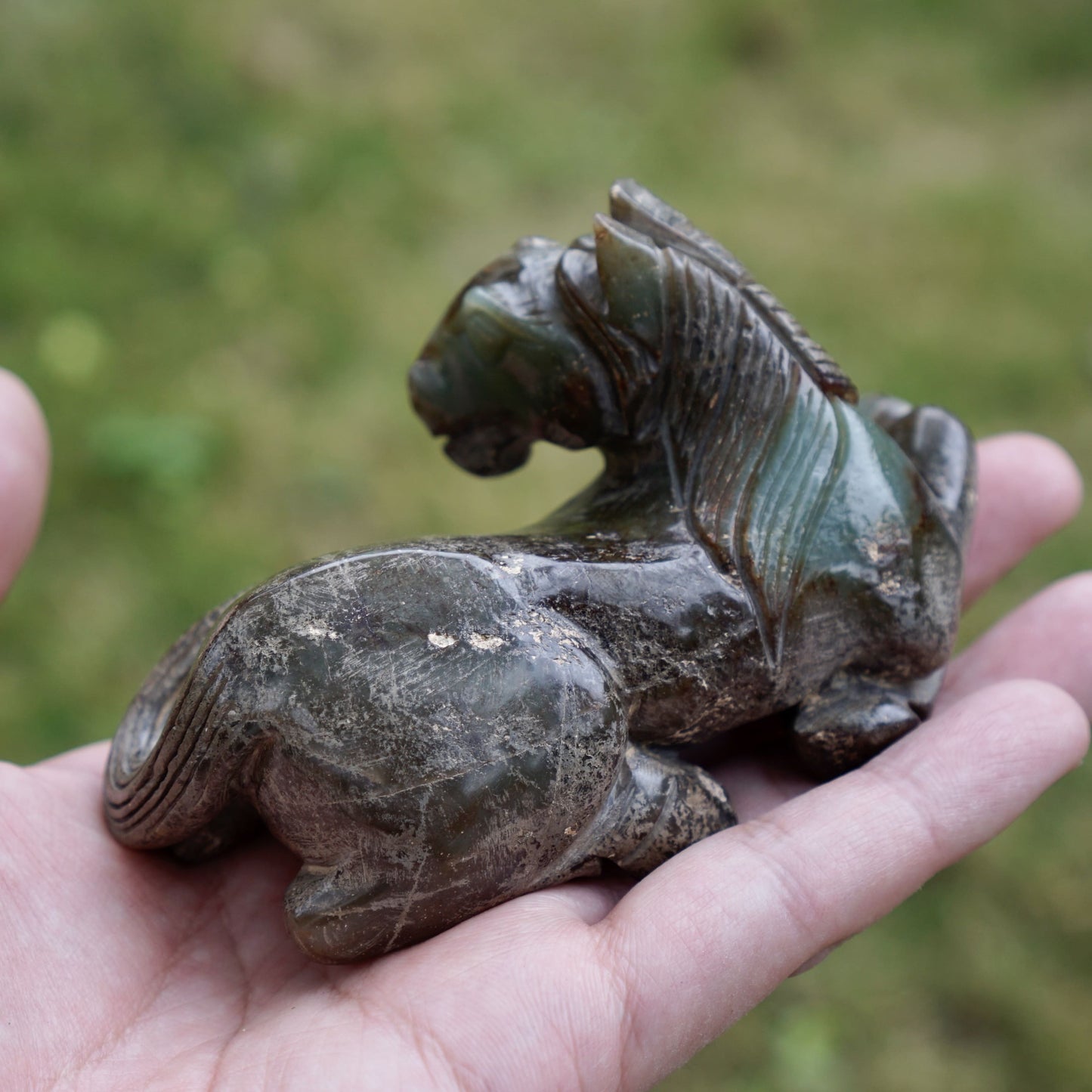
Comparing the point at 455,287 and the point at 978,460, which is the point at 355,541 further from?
the point at 978,460

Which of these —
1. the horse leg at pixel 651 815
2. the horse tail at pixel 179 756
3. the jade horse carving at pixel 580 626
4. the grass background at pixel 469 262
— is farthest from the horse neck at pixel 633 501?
the grass background at pixel 469 262

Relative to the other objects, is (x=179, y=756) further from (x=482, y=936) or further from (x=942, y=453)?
(x=942, y=453)

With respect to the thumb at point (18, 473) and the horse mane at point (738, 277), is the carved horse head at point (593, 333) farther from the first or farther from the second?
the thumb at point (18, 473)

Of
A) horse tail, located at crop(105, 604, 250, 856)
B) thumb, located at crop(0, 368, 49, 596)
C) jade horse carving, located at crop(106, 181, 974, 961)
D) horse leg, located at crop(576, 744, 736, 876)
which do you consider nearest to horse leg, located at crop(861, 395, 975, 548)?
jade horse carving, located at crop(106, 181, 974, 961)

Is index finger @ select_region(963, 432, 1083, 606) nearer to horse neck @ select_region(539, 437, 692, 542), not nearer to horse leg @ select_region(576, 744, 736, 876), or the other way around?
horse neck @ select_region(539, 437, 692, 542)

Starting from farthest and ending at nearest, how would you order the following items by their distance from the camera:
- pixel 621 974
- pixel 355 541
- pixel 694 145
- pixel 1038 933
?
pixel 694 145
pixel 355 541
pixel 1038 933
pixel 621 974

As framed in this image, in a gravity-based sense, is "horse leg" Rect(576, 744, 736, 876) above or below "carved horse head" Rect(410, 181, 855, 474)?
below

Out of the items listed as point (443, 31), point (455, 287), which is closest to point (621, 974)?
point (455, 287)
